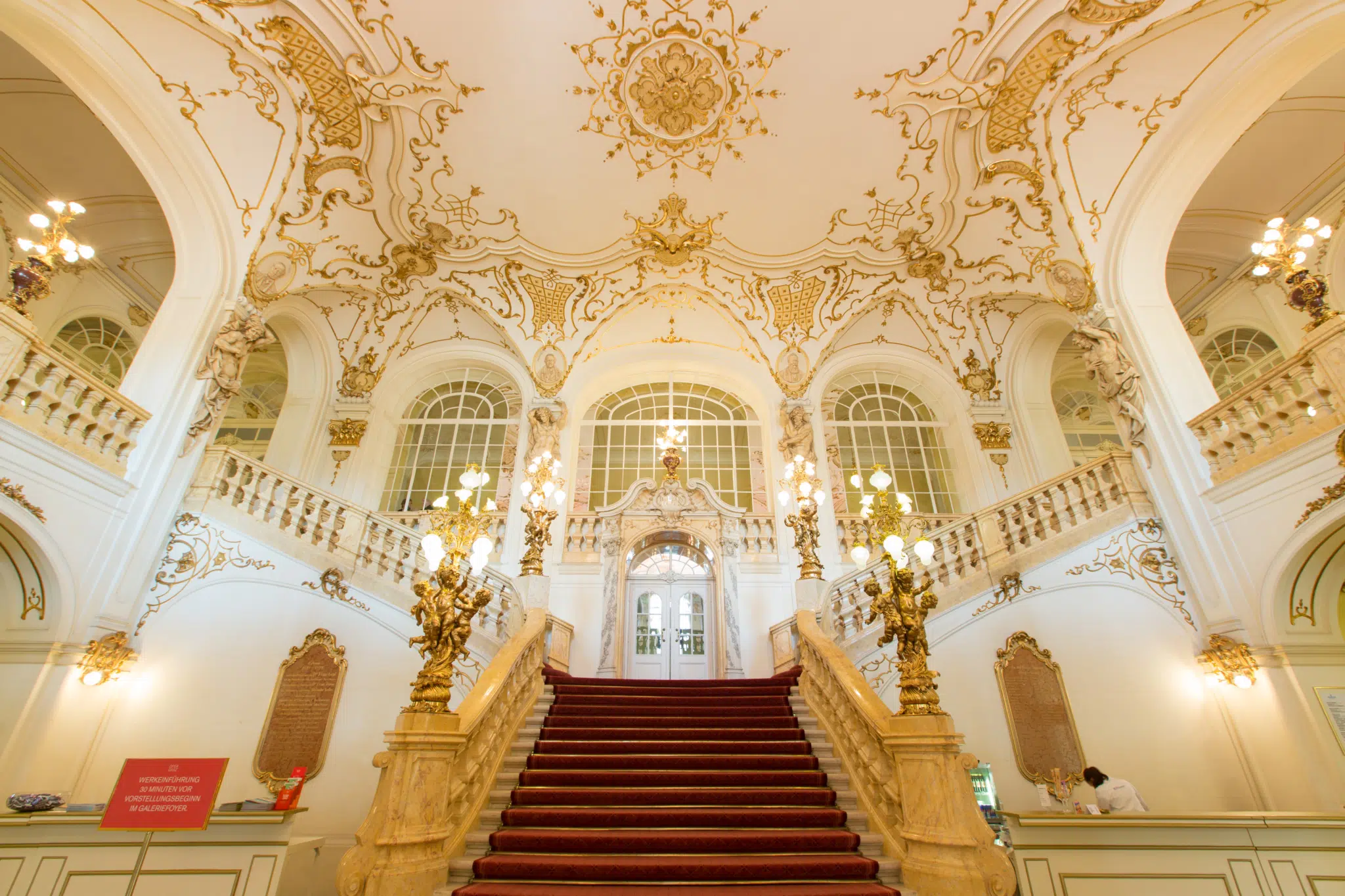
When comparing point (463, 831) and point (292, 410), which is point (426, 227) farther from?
point (463, 831)

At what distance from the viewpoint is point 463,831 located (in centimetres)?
375

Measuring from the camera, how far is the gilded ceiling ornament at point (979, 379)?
10414 mm

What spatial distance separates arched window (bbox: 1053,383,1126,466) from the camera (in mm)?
11906

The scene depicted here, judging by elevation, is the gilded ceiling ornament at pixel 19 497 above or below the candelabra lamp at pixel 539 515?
below

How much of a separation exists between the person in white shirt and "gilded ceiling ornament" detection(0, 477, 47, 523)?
9.39m

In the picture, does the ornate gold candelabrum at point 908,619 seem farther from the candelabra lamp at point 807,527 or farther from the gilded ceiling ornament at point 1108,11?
the gilded ceiling ornament at point 1108,11

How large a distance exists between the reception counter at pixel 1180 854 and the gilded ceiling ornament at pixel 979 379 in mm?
7877

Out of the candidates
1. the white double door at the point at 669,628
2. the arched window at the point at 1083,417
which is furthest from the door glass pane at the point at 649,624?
the arched window at the point at 1083,417

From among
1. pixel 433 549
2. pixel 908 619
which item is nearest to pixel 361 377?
pixel 433 549

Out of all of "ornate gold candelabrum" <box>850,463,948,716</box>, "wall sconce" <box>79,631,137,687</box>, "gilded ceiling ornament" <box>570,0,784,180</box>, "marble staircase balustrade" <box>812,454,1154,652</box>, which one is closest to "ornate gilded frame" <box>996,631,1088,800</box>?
"marble staircase balustrade" <box>812,454,1154,652</box>

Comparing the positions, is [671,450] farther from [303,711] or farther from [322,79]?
[322,79]

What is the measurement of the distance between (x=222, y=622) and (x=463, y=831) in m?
4.35

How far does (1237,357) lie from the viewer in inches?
364

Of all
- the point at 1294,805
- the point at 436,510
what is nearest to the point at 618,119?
the point at 436,510
